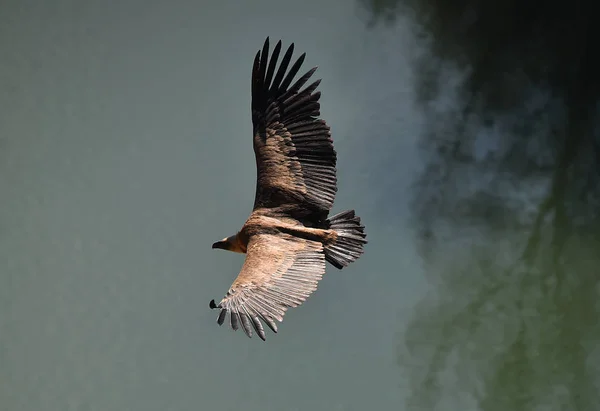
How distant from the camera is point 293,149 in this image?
352 centimetres

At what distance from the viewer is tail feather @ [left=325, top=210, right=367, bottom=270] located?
349cm

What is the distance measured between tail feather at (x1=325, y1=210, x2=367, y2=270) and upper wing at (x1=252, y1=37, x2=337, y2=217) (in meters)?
0.08

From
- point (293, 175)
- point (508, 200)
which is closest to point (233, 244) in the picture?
point (293, 175)

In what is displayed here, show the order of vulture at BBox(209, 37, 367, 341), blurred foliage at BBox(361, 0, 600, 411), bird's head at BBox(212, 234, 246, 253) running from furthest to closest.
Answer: blurred foliage at BBox(361, 0, 600, 411), bird's head at BBox(212, 234, 246, 253), vulture at BBox(209, 37, 367, 341)

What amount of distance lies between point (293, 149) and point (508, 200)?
77.2 inches

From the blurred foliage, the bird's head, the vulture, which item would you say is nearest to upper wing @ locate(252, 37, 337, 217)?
the vulture

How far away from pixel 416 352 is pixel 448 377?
0.19m

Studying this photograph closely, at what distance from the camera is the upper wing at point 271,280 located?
303 cm

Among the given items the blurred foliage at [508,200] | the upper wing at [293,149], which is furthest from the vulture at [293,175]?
the blurred foliage at [508,200]

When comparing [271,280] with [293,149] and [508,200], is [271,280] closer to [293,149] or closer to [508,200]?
[293,149]

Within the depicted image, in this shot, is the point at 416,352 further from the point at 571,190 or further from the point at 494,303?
the point at 571,190

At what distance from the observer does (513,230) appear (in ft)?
16.9

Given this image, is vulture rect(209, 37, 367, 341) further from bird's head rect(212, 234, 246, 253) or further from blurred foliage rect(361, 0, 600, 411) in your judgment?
blurred foliage rect(361, 0, 600, 411)

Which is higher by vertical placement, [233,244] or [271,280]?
[233,244]
